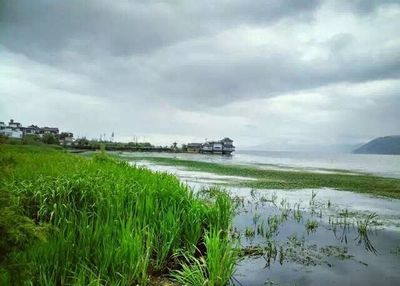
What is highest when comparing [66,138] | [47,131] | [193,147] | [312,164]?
[47,131]

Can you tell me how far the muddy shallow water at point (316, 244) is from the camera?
8188mm

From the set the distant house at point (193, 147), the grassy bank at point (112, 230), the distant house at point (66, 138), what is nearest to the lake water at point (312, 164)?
the distant house at point (66, 138)

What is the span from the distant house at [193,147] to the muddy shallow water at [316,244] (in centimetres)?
9803

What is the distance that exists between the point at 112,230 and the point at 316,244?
676cm

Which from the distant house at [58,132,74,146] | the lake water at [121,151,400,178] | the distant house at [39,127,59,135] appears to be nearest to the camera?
the lake water at [121,151,400,178]

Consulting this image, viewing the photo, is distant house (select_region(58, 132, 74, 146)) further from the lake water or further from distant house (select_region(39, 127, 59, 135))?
the lake water

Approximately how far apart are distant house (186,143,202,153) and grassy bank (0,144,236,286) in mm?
105775

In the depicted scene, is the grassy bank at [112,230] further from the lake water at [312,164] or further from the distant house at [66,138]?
the distant house at [66,138]

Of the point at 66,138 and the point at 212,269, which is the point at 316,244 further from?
the point at 66,138

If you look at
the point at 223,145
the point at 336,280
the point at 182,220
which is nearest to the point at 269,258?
the point at 336,280

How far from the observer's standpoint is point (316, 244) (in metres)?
10.6

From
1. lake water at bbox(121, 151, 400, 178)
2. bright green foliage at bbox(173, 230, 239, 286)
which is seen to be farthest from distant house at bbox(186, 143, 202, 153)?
bright green foliage at bbox(173, 230, 239, 286)

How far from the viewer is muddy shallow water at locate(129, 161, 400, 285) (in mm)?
8188

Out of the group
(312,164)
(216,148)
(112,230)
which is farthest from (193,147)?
(112,230)
